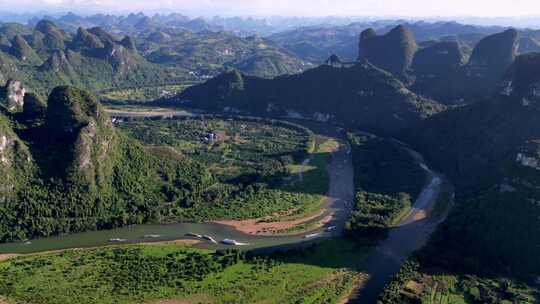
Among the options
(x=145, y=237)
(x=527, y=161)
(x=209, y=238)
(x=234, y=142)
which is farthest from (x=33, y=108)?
(x=527, y=161)

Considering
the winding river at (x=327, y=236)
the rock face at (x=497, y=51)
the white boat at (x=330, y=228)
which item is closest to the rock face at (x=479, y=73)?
the rock face at (x=497, y=51)

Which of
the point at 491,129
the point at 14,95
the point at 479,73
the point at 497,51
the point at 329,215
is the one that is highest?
the point at 497,51

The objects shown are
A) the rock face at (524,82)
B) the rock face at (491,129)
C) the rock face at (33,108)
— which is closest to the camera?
the rock face at (33,108)

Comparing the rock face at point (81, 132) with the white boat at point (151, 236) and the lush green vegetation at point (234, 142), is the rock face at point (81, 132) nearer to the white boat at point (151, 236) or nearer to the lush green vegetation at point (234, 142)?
the white boat at point (151, 236)

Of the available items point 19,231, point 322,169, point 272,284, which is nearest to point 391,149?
point 322,169

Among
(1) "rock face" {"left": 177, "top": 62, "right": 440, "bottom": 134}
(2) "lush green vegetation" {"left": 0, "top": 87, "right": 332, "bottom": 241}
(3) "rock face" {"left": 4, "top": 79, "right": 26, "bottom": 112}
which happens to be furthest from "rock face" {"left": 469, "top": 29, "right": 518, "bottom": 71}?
(3) "rock face" {"left": 4, "top": 79, "right": 26, "bottom": 112}

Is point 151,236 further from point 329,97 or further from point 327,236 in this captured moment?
point 329,97

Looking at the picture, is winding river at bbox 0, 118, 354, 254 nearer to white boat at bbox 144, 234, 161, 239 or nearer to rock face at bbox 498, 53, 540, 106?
white boat at bbox 144, 234, 161, 239
